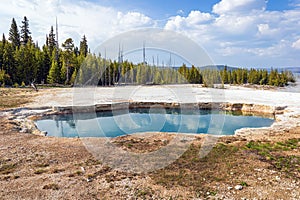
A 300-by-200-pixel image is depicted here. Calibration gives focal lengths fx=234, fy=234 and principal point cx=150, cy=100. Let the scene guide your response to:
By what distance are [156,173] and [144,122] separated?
40.7 feet

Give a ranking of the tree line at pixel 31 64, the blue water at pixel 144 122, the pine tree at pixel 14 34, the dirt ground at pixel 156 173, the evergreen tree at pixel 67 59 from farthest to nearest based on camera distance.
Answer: the pine tree at pixel 14 34, the evergreen tree at pixel 67 59, the tree line at pixel 31 64, the blue water at pixel 144 122, the dirt ground at pixel 156 173

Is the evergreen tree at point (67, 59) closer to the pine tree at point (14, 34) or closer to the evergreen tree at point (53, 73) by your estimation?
the evergreen tree at point (53, 73)

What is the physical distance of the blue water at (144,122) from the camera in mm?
18125

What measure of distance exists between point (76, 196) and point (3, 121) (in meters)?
13.2

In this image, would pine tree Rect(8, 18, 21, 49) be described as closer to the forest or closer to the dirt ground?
the forest

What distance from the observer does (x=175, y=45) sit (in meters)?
13.8

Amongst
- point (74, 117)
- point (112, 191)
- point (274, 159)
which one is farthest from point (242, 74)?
point (112, 191)

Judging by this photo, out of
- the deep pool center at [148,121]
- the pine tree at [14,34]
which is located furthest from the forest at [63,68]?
the deep pool center at [148,121]

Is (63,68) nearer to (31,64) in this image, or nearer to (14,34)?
(31,64)

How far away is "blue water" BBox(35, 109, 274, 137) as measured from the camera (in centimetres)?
1812

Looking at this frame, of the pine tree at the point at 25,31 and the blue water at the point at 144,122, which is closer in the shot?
the blue water at the point at 144,122

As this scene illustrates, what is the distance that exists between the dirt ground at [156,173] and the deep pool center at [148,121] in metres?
5.06

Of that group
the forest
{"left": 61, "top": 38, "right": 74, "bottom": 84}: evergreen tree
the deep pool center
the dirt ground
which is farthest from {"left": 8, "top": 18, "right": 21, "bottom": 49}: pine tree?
the dirt ground

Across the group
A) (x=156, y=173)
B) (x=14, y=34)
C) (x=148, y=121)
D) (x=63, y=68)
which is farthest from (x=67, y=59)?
(x=156, y=173)
